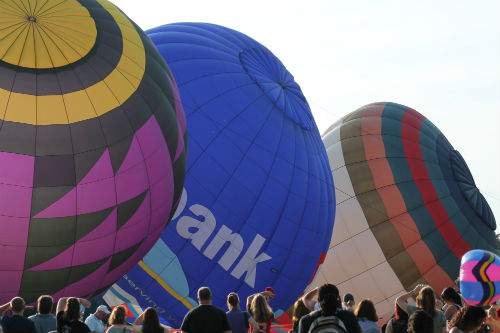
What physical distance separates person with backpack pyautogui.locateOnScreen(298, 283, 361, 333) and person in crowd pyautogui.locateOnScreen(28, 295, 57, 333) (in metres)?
2.35

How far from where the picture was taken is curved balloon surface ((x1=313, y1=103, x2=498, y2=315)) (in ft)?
57.0

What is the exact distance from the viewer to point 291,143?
13.6 metres

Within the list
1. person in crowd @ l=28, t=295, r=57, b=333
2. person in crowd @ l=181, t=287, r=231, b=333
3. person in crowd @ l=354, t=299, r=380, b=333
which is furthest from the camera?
person in crowd @ l=354, t=299, r=380, b=333

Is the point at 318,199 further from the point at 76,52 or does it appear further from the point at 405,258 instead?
the point at 76,52

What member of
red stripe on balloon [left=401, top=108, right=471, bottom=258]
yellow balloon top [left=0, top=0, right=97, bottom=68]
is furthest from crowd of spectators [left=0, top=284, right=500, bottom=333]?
red stripe on balloon [left=401, top=108, right=471, bottom=258]

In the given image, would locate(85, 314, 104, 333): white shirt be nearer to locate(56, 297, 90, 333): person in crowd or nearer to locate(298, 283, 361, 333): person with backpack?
A: locate(56, 297, 90, 333): person in crowd

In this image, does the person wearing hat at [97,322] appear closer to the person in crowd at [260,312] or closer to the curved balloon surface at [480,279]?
the person in crowd at [260,312]

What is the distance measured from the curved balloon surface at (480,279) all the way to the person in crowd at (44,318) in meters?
4.77

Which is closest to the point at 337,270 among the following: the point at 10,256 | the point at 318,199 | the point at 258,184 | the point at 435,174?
the point at 435,174

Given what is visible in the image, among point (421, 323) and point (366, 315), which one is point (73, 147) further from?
point (421, 323)

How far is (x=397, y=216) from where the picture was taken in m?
17.5

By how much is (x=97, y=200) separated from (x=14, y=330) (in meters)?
2.62

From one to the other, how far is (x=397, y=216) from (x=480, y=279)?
784 cm

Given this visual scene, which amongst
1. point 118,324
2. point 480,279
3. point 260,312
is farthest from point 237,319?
point 480,279
